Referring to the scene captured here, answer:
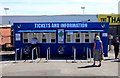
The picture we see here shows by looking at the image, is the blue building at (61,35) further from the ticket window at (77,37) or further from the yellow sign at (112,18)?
the yellow sign at (112,18)

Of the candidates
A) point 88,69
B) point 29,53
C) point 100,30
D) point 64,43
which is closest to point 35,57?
point 29,53

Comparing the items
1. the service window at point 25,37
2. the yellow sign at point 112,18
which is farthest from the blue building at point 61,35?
the yellow sign at point 112,18

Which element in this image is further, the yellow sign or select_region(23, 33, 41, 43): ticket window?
the yellow sign

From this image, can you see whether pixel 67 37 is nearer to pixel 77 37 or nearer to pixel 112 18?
pixel 77 37

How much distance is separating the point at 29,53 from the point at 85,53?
12.8 feet

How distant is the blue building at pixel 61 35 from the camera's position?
22.1 meters

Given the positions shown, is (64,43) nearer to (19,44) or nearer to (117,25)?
(19,44)

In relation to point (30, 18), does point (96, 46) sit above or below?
below

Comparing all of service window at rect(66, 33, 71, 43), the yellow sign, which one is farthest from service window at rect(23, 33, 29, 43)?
the yellow sign

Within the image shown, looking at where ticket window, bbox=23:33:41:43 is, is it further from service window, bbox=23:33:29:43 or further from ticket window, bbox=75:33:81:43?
ticket window, bbox=75:33:81:43

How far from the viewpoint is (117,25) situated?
138ft

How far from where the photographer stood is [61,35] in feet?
73.2

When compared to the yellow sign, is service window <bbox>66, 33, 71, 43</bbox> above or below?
below

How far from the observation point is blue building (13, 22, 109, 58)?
22.1m
